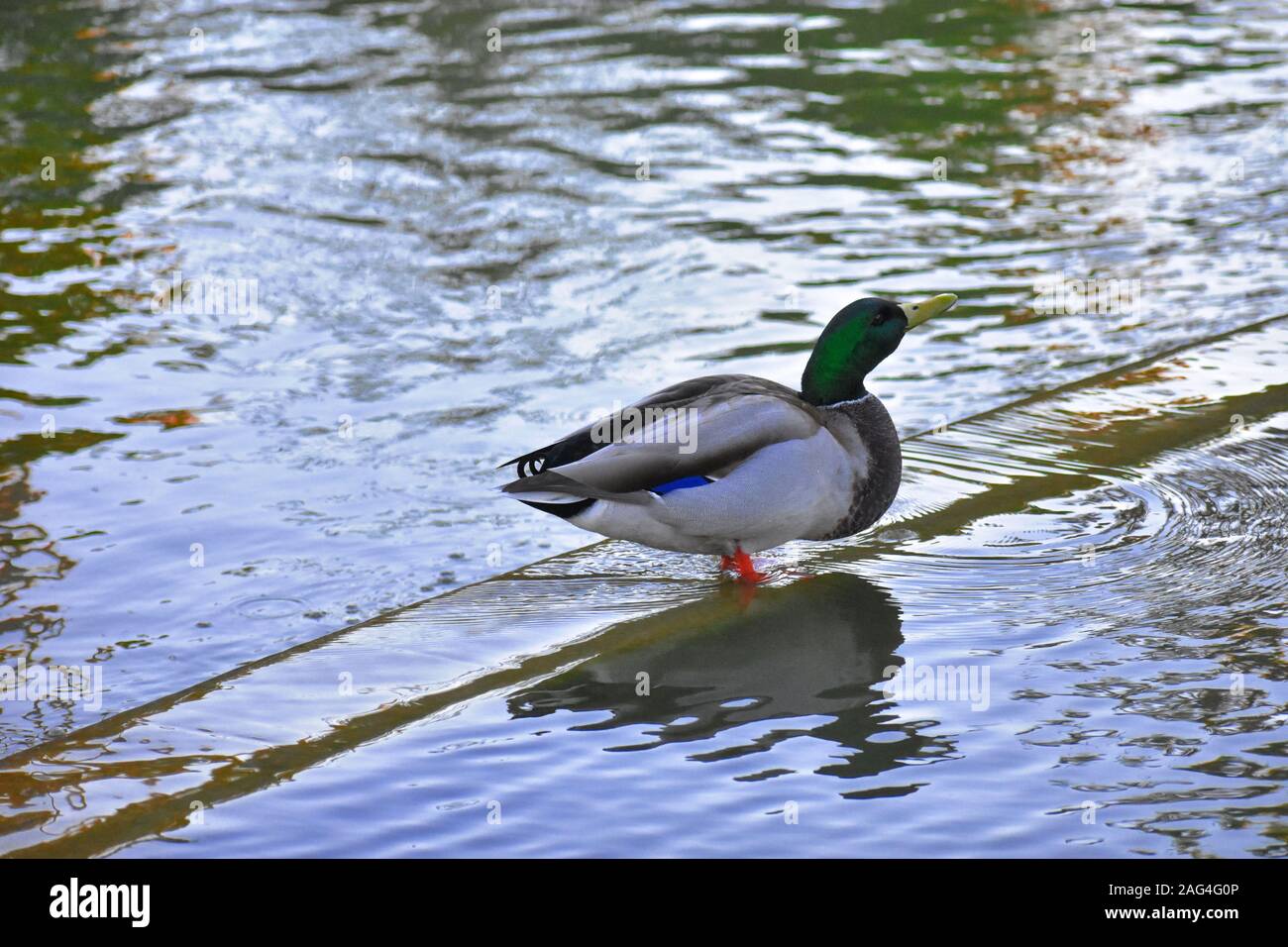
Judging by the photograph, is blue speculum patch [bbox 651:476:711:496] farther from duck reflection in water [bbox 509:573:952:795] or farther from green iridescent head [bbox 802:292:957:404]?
green iridescent head [bbox 802:292:957:404]

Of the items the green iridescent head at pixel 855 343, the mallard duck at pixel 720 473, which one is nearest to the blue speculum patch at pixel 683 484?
the mallard duck at pixel 720 473

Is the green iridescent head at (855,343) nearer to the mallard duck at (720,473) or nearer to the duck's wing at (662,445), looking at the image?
the mallard duck at (720,473)

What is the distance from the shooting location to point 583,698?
4.33m

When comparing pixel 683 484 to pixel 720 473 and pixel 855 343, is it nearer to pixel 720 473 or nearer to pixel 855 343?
pixel 720 473

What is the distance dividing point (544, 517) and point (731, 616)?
123cm

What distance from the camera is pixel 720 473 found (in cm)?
486

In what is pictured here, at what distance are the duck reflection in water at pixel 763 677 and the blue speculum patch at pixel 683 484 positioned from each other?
342 mm

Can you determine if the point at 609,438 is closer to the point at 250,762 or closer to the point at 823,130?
the point at 250,762

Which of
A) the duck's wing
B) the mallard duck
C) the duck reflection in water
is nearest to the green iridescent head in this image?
the mallard duck

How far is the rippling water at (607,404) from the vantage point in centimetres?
389

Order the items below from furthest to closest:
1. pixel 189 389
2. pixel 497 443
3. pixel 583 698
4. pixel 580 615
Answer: pixel 189 389, pixel 497 443, pixel 580 615, pixel 583 698

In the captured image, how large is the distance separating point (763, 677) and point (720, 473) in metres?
0.68
